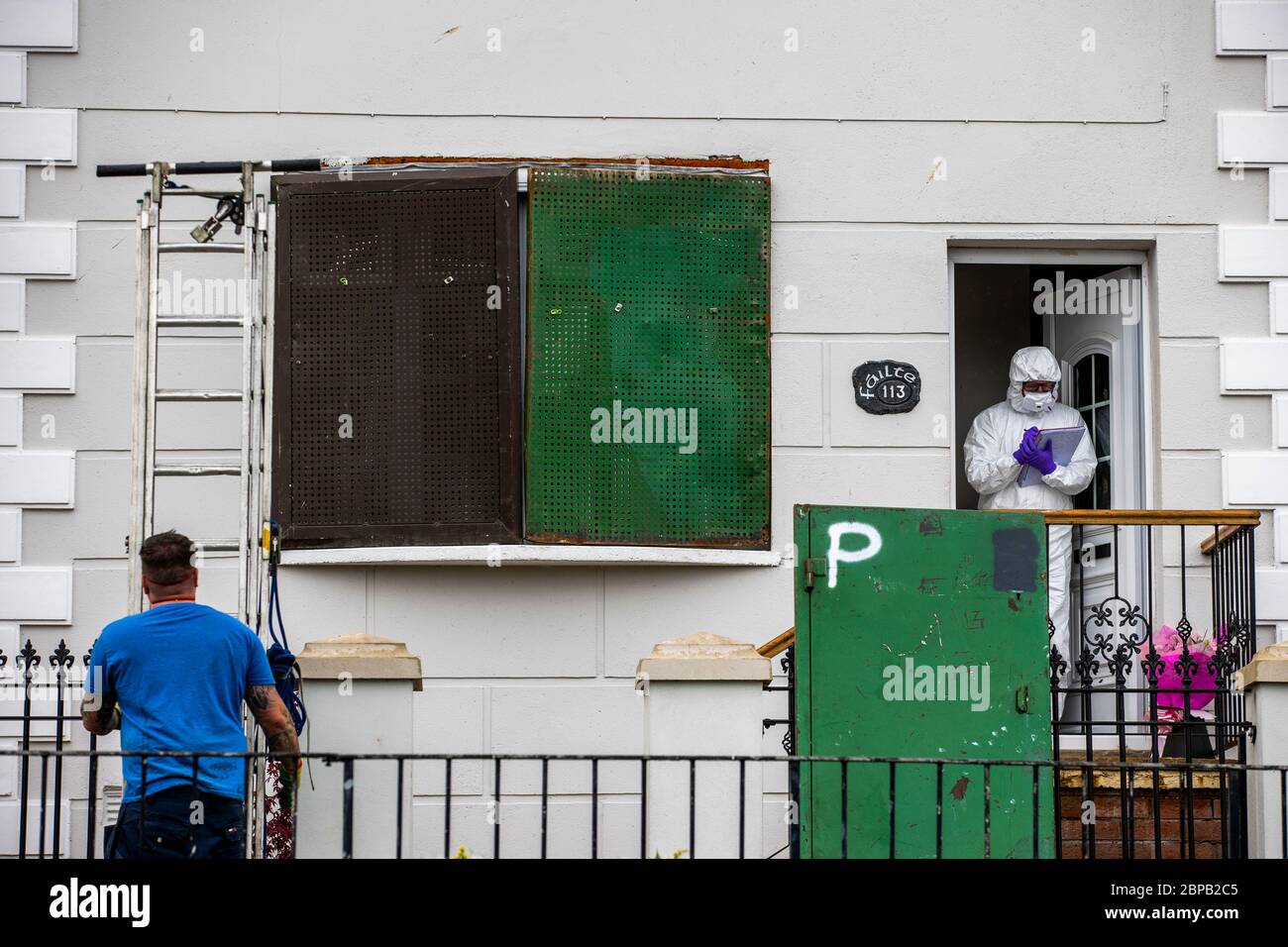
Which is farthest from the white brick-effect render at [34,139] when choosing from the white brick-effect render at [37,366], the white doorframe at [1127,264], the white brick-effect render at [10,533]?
the white doorframe at [1127,264]

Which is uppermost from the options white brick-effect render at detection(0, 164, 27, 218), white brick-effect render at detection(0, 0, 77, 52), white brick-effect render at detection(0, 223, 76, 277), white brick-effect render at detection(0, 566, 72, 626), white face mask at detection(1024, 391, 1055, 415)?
white brick-effect render at detection(0, 0, 77, 52)

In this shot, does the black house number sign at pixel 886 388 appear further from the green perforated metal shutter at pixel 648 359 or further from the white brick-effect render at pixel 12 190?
the white brick-effect render at pixel 12 190

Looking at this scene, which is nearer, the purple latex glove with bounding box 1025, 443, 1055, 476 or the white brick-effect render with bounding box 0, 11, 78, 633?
the white brick-effect render with bounding box 0, 11, 78, 633

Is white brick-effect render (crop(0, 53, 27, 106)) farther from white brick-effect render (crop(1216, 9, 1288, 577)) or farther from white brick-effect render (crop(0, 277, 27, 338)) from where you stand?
white brick-effect render (crop(1216, 9, 1288, 577))

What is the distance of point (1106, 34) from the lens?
37.7 feet

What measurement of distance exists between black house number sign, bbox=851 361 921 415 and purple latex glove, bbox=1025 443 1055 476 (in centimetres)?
81

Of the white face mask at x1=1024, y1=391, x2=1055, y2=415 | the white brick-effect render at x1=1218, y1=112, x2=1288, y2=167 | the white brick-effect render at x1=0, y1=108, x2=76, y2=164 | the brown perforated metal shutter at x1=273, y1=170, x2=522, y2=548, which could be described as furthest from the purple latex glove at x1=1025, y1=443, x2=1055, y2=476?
the white brick-effect render at x1=0, y1=108, x2=76, y2=164

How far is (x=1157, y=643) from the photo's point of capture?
35.3 ft

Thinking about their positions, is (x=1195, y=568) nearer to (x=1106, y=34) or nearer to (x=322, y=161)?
(x=1106, y=34)

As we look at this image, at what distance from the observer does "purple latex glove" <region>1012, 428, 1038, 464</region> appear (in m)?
11.5

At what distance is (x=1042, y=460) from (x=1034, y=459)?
45 millimetres

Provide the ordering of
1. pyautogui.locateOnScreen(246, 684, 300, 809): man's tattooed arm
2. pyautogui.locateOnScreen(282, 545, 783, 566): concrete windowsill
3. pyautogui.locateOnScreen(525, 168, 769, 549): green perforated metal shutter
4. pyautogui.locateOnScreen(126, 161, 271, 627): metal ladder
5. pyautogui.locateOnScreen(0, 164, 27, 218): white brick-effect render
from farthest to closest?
1. pyautogui.locateOnScreen(0, 164, 27, 218): white brick-effect render
2. pyautogui.locateOnScreen(525, 168, 769, 549): green perforated metal shutter
3. pyautogui.locateOnScreen(282, 545, 783, 566): concrete windowsill
4. pyautogui.locateOnScreen(126, 161, 271, 627): metal ladder
5. pyautogui.locateOnScreen(246, 684, 300, 809): man's tattooed arm

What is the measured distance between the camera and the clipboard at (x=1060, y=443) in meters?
11.5
